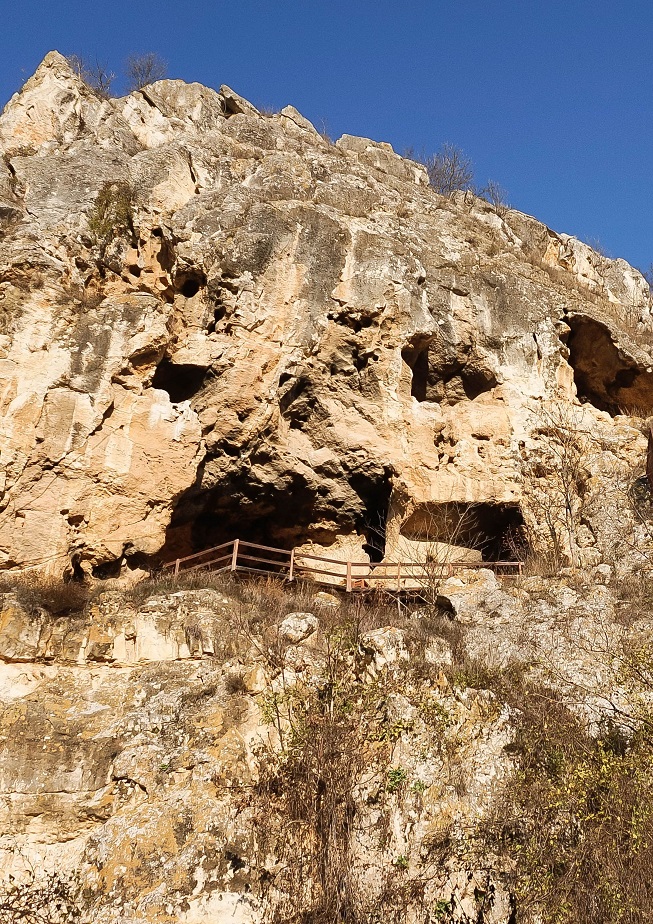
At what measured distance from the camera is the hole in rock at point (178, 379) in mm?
13781

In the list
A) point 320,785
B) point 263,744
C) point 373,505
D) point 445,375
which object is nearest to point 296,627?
point 263,744

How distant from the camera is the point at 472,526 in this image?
14.8 metres

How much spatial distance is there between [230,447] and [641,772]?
8450 mm

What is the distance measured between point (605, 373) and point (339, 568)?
7.67 meters

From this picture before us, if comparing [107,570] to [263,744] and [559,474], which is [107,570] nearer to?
[263,744]

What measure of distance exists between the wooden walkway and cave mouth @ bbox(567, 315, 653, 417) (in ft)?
16.1

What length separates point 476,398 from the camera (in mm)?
15641

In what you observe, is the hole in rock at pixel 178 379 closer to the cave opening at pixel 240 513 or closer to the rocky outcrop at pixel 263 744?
the cave opening at pixel 240 513

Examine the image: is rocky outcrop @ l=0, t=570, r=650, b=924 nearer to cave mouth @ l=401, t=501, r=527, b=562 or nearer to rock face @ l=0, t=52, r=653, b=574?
rock face @ l=0, t=52, r=653, b=574

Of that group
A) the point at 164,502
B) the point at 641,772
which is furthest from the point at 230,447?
the point at 641,772

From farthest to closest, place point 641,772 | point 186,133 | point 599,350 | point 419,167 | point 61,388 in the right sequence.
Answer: point 419,167, point 186,133, point 599,350, point 61,388, point 641,772

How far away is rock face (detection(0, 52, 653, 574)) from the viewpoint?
12164 mm

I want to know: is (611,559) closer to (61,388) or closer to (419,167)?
(61,388)

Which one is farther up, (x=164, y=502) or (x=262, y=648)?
(x=164, y=502)
